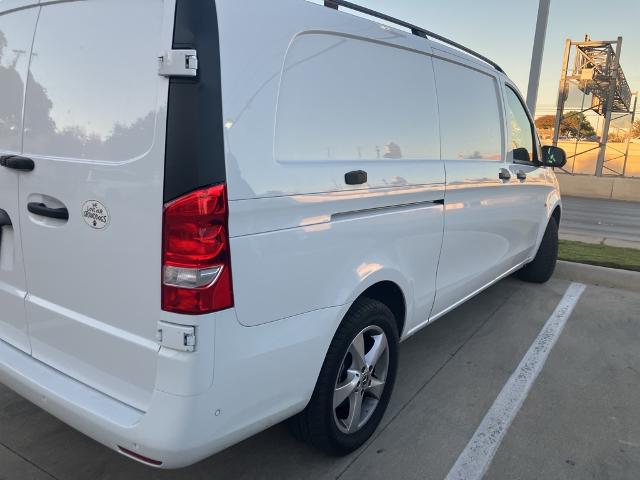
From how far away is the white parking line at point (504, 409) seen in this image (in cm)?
256

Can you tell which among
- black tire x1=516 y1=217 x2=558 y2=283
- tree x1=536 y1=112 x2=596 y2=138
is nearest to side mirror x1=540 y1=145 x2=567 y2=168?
black tire x1=516 y1=217 x2=558 y2=283

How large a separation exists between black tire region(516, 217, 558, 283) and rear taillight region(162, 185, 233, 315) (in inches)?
177

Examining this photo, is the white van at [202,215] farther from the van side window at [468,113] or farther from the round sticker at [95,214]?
the van side window at [468,113]

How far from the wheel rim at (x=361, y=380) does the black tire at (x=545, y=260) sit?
335cm

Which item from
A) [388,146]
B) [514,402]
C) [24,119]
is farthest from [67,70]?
[514,402]

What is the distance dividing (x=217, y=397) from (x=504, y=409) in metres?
2.00

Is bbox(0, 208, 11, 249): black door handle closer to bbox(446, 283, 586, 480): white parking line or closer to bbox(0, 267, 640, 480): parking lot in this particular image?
bbox(0, 267, 640, 480): parking lot

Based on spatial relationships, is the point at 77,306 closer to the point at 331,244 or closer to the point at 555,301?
the point at 331,244

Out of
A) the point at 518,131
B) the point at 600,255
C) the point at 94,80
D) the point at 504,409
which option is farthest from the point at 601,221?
the point at 94,80

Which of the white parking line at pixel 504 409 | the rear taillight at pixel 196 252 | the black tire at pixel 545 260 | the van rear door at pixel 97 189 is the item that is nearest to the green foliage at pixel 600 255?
the black tire at pixel 545 260

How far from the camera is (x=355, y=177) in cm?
229

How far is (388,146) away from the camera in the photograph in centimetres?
256

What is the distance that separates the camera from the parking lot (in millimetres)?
2514

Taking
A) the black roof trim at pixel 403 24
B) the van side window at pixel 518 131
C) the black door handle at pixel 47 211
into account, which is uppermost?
the black roof trim at pixel 403 24
